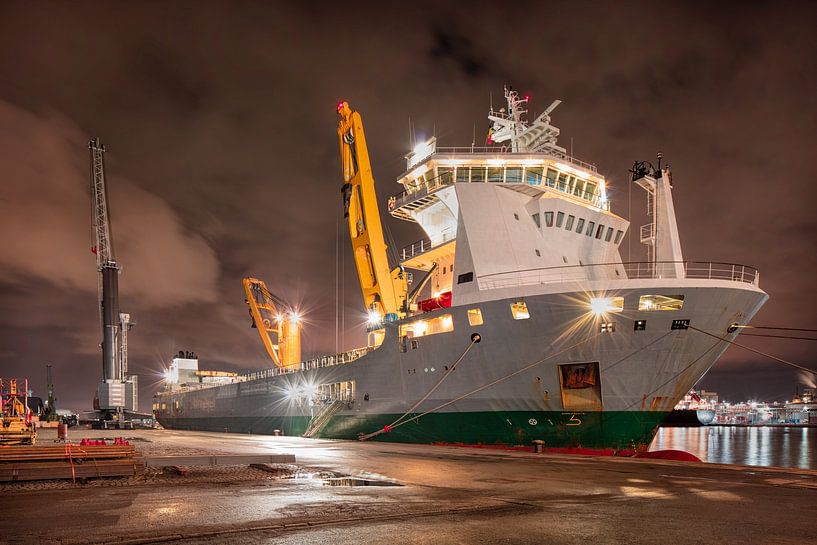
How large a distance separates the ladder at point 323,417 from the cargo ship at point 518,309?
3.5 inches

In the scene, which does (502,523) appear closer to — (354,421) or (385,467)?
(385,467)

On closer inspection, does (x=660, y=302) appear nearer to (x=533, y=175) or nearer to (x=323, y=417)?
(x=533, y=175)

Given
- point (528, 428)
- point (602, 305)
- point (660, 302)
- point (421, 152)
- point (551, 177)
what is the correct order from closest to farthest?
point (602, 305) < point (660, 302) < point (528, 428) < point (551, 177) < point (421, 152)

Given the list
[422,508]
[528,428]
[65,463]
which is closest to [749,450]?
[528,428]

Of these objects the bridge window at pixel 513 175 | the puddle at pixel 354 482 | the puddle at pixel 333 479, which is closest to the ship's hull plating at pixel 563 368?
the bridge window at pixel 513 175

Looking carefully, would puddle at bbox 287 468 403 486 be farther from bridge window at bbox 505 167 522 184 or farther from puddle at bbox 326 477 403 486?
bridge window at bbox 505 167 522 184

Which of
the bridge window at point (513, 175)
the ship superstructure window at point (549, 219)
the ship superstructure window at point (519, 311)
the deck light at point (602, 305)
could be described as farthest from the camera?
the bridge window at point (513, 175)

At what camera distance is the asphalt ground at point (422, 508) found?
6.30m

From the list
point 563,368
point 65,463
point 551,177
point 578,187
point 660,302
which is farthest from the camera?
point 578,187

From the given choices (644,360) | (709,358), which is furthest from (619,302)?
(709,358)

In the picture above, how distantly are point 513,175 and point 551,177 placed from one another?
197 centimetres

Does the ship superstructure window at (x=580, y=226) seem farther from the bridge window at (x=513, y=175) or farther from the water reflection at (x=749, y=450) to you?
the water reflection at (x=749, y=450)

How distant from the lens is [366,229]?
3203cm

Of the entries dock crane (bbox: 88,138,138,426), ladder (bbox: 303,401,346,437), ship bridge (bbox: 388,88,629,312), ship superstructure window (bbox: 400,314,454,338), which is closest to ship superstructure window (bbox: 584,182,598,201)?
ship bridge (bbox: 388,88,629,312)
